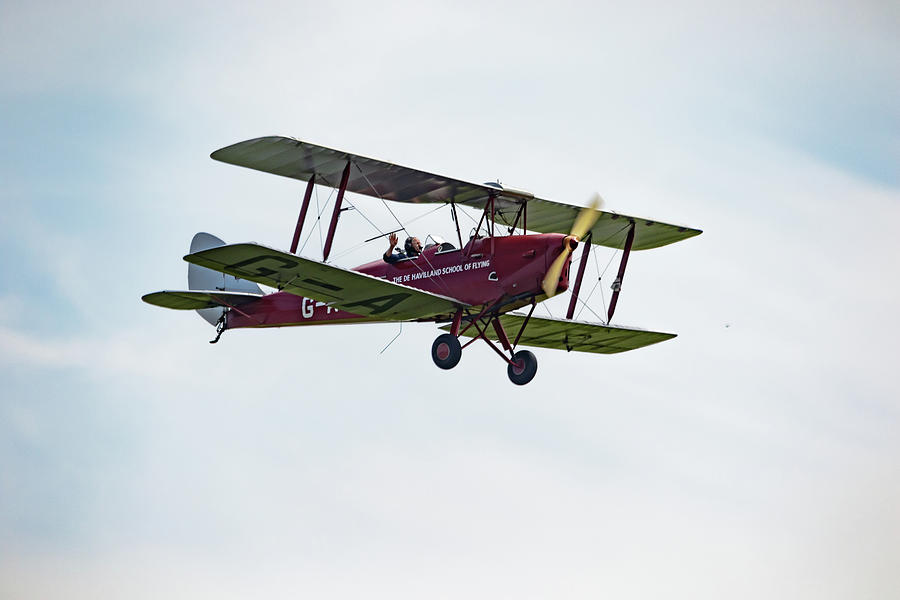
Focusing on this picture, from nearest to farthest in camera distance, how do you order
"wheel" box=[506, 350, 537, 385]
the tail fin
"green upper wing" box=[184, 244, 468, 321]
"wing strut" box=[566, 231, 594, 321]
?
"green upper wing" box=[184, 244, 468, 321] → "wheel" box=[506, 350, 537, 385] → "wing strut" box=[566, 231, 594, 321] → the tail fin

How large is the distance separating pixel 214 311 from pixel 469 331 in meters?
5.08

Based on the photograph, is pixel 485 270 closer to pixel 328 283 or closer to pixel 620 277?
pixel 328 283

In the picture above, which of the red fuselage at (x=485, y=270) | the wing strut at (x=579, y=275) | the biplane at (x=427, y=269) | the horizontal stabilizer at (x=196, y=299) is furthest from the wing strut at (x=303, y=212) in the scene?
the wing strut at (x=579, y=275)

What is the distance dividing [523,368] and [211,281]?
22.5ft

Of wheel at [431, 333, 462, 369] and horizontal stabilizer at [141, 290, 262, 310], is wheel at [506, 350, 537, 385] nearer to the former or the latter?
wheel at [431, 333, 462, 369]

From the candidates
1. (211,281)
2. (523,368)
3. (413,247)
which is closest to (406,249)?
(413,247)

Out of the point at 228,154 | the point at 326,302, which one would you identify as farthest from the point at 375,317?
the point at 228,154

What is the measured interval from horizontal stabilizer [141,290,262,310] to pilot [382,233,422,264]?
3.33 m

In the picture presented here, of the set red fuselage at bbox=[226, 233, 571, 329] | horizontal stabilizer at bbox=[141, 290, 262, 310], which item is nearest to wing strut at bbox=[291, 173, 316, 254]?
red fuselage at bbox=[226, 233, 571, 329]

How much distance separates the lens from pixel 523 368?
64.4 feet

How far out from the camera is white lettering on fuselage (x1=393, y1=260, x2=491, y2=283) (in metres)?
19.2

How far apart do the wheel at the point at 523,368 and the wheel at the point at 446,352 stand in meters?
1.35

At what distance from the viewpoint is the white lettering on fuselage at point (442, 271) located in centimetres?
1916

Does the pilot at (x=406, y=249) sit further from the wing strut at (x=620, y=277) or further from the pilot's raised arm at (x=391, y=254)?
the wing strut at (x=620, y=277)
